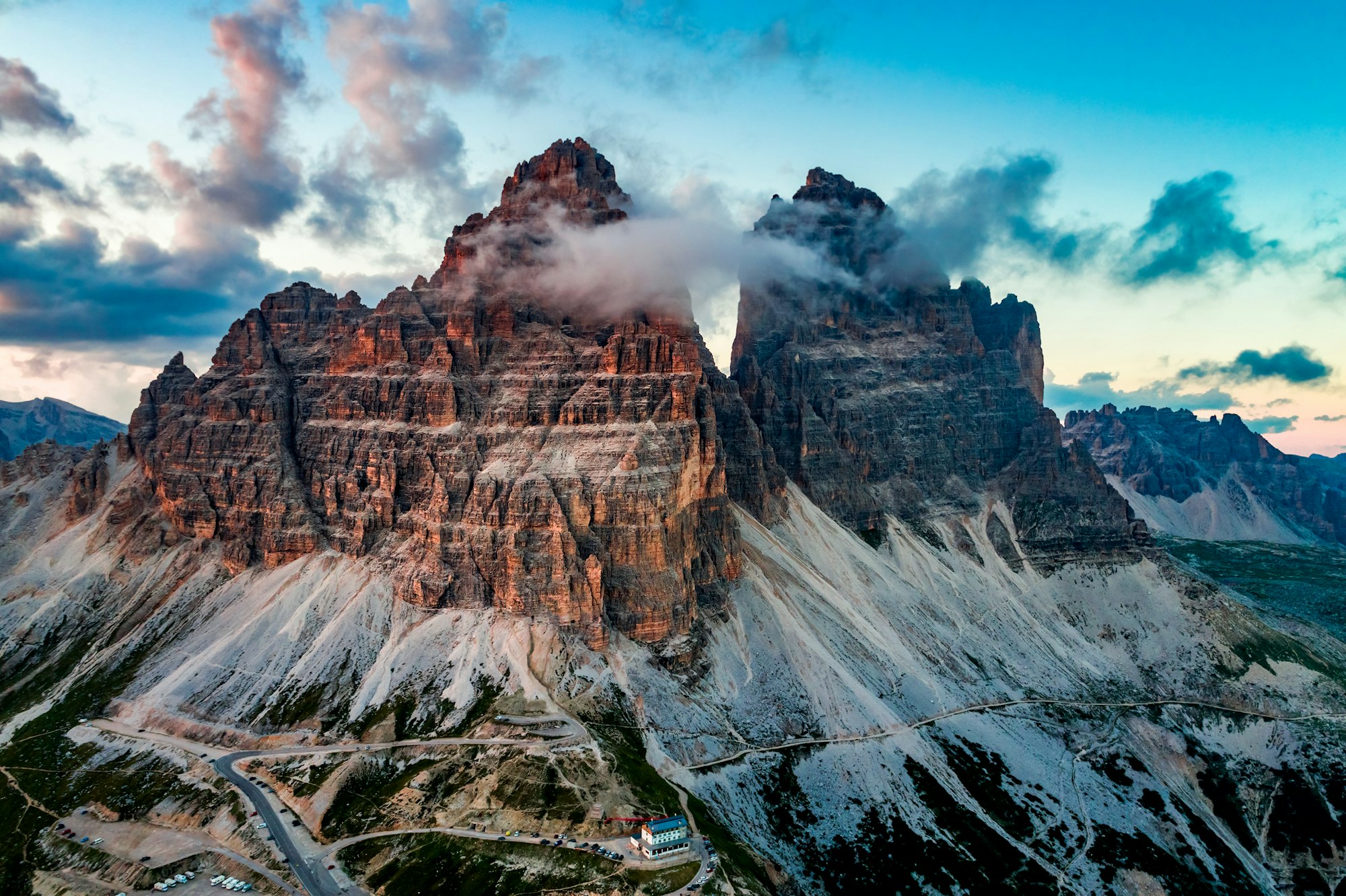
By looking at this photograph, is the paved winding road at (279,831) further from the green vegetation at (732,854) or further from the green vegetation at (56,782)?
the green vegetation at (732,854)

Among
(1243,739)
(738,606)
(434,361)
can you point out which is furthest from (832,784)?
(434,361)

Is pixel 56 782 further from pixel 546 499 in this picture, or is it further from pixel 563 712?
pixel 546 499

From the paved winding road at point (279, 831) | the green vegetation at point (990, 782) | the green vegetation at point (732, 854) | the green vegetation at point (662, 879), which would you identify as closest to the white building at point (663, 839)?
the green vegetation at point (662, 879)

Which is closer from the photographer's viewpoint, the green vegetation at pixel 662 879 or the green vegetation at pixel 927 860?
the green vegetation at pixel 662 879

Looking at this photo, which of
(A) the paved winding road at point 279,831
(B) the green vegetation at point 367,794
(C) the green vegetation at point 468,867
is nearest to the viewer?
(C) the green vegetation at point 468,867

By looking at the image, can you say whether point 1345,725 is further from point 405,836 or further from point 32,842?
point 32,842

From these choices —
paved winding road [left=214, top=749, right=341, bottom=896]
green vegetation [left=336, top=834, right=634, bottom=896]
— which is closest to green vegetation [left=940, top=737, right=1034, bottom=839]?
green vegetation [left=336, top=834, right=634, bottom=896]

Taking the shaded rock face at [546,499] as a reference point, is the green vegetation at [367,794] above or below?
below

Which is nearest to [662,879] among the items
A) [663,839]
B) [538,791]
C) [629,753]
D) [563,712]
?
[663,839]

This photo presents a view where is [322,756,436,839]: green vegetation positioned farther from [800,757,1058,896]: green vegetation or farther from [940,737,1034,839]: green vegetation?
[940,737,1034,839]: green vegetation
